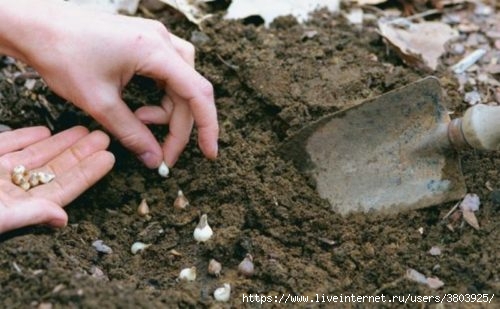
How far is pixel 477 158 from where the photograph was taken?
2285 mm

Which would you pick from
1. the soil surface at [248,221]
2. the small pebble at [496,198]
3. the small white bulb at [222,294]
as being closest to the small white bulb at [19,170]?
the soil surface at [248,221]

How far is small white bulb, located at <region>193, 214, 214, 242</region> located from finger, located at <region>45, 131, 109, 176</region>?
369 mm

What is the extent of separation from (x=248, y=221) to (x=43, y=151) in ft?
2.09

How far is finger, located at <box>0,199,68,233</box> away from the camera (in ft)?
6.27

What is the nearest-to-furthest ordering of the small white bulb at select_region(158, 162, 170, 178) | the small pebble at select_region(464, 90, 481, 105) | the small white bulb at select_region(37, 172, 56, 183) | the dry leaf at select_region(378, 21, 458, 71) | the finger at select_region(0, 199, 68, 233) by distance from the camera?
1. the finger at select_region(0, 199, 68, 233)
2. the small white bulb at select_region(37, 172, 56, 183)
3. the small white bulb at select_region(158, 162, 170, 178)
4. the small pebble at select_region(464, 90, 481, 105)
5. the dry leaf at select_region(378, 21, 458, 71)

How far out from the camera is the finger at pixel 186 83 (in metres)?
2.06

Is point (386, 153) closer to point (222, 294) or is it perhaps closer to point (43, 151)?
point (222, 294)

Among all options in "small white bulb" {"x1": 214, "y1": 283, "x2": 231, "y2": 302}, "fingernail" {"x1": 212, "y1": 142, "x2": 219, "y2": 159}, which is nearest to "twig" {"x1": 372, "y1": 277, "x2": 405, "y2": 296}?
"small white bulb" {"x1": 214, "y1": 283, "x2": 231, "y2": 302}

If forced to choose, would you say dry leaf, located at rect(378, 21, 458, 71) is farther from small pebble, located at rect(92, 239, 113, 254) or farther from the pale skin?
small pebble, located at rect(92, 239, 113, 254)

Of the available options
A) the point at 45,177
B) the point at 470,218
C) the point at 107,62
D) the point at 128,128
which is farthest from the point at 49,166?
the point at 470,218

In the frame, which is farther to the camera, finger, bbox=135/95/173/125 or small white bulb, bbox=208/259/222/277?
finger, bbox=135/95/173/125

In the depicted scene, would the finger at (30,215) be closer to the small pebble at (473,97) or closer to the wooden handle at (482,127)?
the wooden handle at (482,127)

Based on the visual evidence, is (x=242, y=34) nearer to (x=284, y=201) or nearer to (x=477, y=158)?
(x=284, y=201)

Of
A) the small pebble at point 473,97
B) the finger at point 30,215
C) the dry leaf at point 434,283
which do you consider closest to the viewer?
the finger at point 30,215
